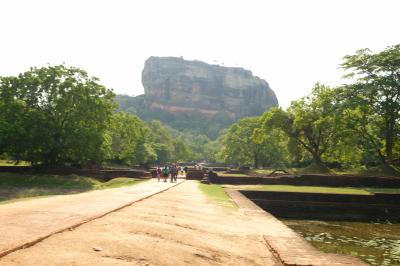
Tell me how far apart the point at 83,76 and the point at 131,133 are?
60.3 feet

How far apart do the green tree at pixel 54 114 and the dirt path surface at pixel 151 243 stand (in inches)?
893

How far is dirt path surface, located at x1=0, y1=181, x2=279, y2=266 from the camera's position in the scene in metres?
4.93

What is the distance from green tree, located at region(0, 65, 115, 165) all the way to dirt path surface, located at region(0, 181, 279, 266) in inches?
893

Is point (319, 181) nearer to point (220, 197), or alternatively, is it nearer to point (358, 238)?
point (220, 197)

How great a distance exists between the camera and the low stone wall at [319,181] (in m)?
27.3

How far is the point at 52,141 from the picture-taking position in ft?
98.7

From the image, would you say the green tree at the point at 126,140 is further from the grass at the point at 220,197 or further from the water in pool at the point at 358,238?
the water in pool at the point at 358,238

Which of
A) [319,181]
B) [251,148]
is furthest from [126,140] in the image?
[319,181]

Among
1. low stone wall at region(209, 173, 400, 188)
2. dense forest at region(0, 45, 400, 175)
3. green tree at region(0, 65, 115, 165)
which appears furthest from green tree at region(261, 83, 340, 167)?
green tree at region(0, 65, 115, 165)

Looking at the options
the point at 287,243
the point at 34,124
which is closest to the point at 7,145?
the point at 34,124

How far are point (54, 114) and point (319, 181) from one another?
72.2ft

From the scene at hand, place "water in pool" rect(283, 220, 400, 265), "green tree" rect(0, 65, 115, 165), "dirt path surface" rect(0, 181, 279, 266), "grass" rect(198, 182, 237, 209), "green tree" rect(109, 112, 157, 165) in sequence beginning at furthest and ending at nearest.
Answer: "green tree" rect(109, 112, 157, 165) < "green tree" rect(0, 65, 115, 165) < "grass" rect(198, 182, 237, 209) < "water in pool" rect(283, 220, 400, 265) < "dirt path surface" rect(0, 181, 279, 266)

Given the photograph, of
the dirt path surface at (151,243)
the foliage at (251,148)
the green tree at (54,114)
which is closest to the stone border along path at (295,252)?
the dirt path surface at (151,243)

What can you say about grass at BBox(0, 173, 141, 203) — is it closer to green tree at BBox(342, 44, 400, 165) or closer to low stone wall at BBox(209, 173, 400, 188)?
low stone wall at BBox(209, 173, 400, 188)
